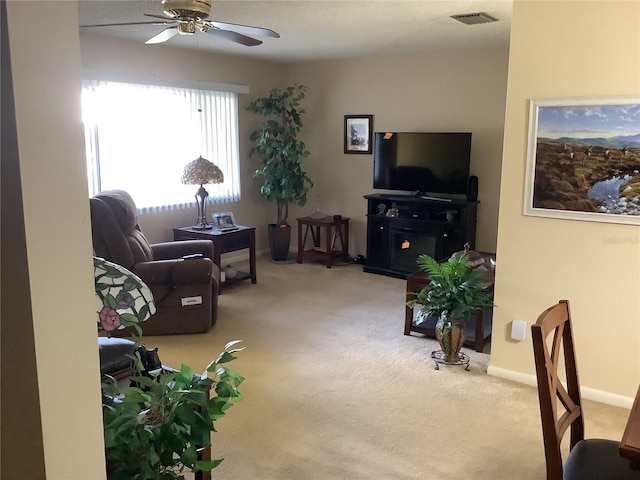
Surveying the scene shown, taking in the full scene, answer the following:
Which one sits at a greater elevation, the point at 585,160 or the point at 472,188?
the point at 585,160

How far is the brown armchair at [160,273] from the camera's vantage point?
3.93 meters

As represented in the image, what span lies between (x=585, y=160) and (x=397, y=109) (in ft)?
10.6

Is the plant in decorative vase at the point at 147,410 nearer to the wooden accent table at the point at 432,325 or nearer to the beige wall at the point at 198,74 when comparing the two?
the wooden accent table at the point at 432,325

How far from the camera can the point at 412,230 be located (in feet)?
18.4

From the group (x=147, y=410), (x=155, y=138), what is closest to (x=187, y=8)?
(x=147, y=410)

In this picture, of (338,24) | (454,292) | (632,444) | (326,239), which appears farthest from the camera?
(326,239)

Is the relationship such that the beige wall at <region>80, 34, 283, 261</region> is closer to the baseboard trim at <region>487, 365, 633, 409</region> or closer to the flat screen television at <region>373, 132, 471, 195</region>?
the flat screen television at <region>373, 132, 471, 195</region>

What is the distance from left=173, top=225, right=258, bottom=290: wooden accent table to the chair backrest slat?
3523 mm

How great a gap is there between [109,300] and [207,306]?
2.65 meters

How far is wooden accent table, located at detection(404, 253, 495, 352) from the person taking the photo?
3.77m

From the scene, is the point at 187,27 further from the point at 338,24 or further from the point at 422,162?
the point at 422,162

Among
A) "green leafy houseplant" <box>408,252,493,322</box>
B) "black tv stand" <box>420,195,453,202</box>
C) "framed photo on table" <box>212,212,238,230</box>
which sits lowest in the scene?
"green leafy houseplant" <box>408,252,493,322</box>

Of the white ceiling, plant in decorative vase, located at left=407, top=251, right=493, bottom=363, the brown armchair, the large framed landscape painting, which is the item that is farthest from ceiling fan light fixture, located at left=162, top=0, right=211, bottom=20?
plant in decorative vase, located at left=407, top=251, right=493, bottom=363

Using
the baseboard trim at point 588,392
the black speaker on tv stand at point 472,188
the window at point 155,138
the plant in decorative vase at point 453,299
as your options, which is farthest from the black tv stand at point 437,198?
the baseboard trim at point 588,392
